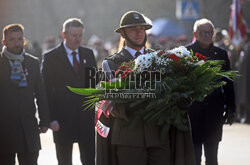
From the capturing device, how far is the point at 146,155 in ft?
19.7

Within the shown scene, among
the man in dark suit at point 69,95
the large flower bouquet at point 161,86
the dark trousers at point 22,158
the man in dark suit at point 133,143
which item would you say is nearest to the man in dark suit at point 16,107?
the dark trousers at point 22,158

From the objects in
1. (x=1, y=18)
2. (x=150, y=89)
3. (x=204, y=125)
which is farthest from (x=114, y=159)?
(x=1, y=18)

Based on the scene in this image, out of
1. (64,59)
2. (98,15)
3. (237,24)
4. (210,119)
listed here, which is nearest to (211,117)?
(210,119)

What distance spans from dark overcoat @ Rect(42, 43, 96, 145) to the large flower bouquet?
7.95 ft

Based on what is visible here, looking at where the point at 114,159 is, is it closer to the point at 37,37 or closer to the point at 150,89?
the point at 150,89

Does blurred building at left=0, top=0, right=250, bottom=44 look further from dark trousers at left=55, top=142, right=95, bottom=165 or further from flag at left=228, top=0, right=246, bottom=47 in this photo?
dark trousers at left=55, top=142, right=95, bottom=165

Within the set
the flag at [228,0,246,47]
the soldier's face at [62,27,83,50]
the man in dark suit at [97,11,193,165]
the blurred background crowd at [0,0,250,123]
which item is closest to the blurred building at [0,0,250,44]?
the blurred background crowd at [0,0,250,123]

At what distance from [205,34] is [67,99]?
1921 mm

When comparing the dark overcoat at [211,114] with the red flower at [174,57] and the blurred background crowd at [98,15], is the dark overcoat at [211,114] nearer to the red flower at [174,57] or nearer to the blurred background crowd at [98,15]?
the red flower at [174,57]

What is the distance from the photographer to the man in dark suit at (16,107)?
7562 mm

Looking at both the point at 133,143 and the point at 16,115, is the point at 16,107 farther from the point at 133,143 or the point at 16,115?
the point at 133,143

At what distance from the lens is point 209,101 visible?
8.22 meters

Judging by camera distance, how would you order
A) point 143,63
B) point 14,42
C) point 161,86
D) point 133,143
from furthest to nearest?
point 14,42, point 133,143, point 143,63, point 161,86

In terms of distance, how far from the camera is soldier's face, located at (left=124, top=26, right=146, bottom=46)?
6.53m
